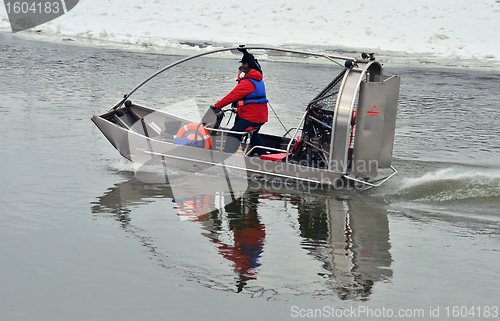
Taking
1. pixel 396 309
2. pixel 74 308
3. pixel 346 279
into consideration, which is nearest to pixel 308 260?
pixel 346 279

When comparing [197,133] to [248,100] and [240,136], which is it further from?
[248,100]

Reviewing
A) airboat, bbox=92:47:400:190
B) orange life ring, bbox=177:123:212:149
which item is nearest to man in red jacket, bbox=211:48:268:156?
airboat, bbox=92:47:400:190

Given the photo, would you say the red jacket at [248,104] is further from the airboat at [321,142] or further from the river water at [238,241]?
the river water at [238,241]

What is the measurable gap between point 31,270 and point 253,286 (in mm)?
2016

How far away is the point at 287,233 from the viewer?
5770 mm

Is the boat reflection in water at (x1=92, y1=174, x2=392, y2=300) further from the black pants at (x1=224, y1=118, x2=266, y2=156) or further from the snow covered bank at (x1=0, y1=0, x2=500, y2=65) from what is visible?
the snow covered bank at (x1=0, y1=0, x2=500, y2=65)

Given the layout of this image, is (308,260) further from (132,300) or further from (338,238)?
(132,300)

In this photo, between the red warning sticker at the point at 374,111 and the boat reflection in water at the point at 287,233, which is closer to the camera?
the boat reflection in water at the point at 287,233

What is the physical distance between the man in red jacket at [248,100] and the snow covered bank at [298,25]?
17231mm

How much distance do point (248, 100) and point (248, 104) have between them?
0.06 meters

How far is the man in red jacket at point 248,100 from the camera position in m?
7.21

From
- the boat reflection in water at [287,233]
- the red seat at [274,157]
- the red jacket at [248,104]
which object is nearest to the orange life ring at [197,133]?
the red jacket at [248,104]

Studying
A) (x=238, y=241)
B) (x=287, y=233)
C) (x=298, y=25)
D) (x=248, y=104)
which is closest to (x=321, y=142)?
(x=248, y=104)

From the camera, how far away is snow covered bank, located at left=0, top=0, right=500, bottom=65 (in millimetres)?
24812
